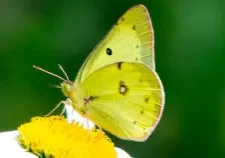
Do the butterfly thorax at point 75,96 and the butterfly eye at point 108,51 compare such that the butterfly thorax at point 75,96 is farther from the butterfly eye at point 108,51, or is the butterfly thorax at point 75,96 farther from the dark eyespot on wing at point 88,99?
the butterfly eye at point 108,51

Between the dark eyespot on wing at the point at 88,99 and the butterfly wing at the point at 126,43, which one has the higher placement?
the butterfly wing at the point at 126,43

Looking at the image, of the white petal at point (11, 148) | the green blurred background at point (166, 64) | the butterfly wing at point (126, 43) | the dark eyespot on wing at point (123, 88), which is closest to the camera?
the white petal at point (11, 148)

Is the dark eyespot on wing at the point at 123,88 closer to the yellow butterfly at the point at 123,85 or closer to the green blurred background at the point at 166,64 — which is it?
the yellow butterfly at the point at 123,85

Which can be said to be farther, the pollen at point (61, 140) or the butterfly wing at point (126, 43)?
the butterfly wing at point (126, 43)

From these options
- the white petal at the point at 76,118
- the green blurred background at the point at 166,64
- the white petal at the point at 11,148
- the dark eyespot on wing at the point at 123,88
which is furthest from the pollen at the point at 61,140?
the green blurred background at the point at 166,64

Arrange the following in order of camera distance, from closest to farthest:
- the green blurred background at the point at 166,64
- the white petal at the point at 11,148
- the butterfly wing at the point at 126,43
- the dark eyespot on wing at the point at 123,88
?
the white petal at the point at 11,148 < the butterfly wing at the point at 126,43 < the dark eyespot on wing at the point at 123,88 < the green blurred background at the point at 166,64

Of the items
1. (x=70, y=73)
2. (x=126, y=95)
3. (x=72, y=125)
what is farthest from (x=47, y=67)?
(x=72, y=125)

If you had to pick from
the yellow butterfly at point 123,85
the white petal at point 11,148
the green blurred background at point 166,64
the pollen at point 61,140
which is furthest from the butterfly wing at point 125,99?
the green blurred background at point 166,64

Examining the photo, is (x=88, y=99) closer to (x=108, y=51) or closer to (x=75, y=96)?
(x=75, y=96)
